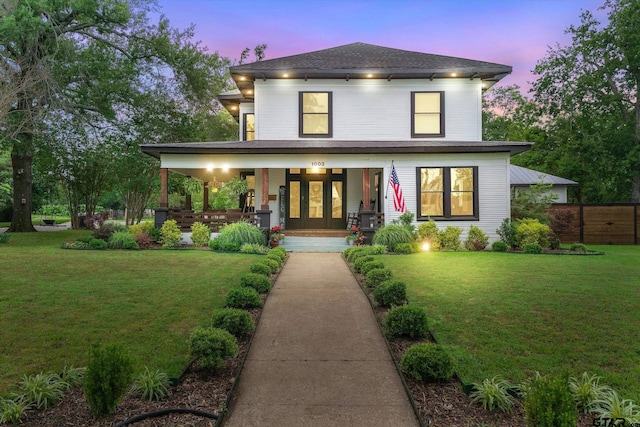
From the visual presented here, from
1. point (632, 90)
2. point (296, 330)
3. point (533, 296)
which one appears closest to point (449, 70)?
point (533, 296)

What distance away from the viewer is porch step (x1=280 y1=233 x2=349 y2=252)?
41.5 ft

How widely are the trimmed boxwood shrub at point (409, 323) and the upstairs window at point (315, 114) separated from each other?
11424 millimetres

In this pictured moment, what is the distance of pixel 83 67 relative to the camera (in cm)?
1631

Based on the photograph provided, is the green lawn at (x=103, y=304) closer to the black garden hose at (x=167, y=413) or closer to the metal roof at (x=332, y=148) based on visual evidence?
the black garden hose at (x=167, y=413)

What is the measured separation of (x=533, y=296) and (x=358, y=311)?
307 cm

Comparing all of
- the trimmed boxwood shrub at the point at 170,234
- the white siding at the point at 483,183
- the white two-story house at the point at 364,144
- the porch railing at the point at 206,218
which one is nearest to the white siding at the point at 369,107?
the white two-story house at the point at 364,144

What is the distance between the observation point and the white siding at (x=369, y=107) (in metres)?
15.1

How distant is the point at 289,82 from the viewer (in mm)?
15070

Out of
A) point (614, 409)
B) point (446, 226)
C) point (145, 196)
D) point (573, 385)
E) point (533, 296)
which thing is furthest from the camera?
point (145, 196)

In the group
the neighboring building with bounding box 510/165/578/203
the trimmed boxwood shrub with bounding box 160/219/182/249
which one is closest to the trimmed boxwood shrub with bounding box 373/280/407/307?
the trimmed boxwood shrub with bounding box 160/219/182/249

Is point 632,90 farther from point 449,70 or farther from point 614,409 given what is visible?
point 614,409

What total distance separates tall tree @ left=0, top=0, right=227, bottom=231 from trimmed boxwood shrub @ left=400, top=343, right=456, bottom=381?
14499mm

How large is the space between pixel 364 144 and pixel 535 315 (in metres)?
9.83

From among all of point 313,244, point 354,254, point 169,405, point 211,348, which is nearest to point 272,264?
point 354,254
